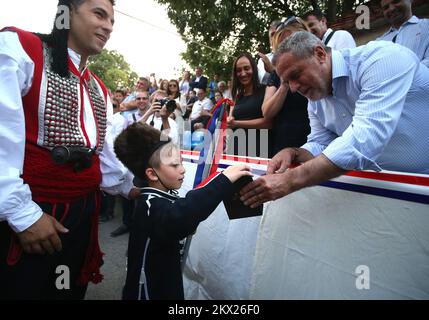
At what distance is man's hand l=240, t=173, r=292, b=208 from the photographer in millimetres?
1326

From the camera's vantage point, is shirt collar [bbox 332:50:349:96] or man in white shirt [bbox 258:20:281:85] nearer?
shirt collar [bbox 332:50:349:96]

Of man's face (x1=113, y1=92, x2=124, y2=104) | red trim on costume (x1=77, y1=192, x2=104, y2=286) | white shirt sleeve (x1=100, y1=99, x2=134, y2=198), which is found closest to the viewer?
red trim on costume (x1=77, y1=192, x2=104, y2=286)

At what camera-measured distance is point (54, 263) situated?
142 centimetres

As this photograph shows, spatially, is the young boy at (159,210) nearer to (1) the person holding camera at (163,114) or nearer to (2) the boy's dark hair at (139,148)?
(2) the boy's dark hair at (139,148)

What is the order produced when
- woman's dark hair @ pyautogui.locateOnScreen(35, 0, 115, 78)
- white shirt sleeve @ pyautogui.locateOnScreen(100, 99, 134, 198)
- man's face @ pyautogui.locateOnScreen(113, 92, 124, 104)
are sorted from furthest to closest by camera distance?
man's face @ pyautogui.locateOnScreen(113, 92, 124, 104), white shirt sleeve @ pyautogui.locateOnScreen(100, 99, 134, 198), woman's dark hair @ pyautogui.locateOnScreen(35, 0, 115, 78)

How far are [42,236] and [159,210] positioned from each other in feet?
1.56

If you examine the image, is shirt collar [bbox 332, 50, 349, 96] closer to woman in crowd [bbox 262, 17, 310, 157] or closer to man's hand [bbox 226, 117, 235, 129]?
woman in crowd [bbox 262, 17, 310, 157]

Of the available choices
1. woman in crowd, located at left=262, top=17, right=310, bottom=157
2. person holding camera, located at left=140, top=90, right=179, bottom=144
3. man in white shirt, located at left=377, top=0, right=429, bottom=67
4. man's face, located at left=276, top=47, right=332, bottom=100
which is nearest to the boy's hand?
man's face, located at left=276, top=47, right=332, bottom=100

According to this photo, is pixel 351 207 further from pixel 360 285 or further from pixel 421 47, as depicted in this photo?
pixel 421 47

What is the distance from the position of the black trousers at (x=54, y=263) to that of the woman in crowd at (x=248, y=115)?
5.18ft

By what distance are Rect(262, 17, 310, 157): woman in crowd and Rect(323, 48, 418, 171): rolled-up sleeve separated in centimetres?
117
